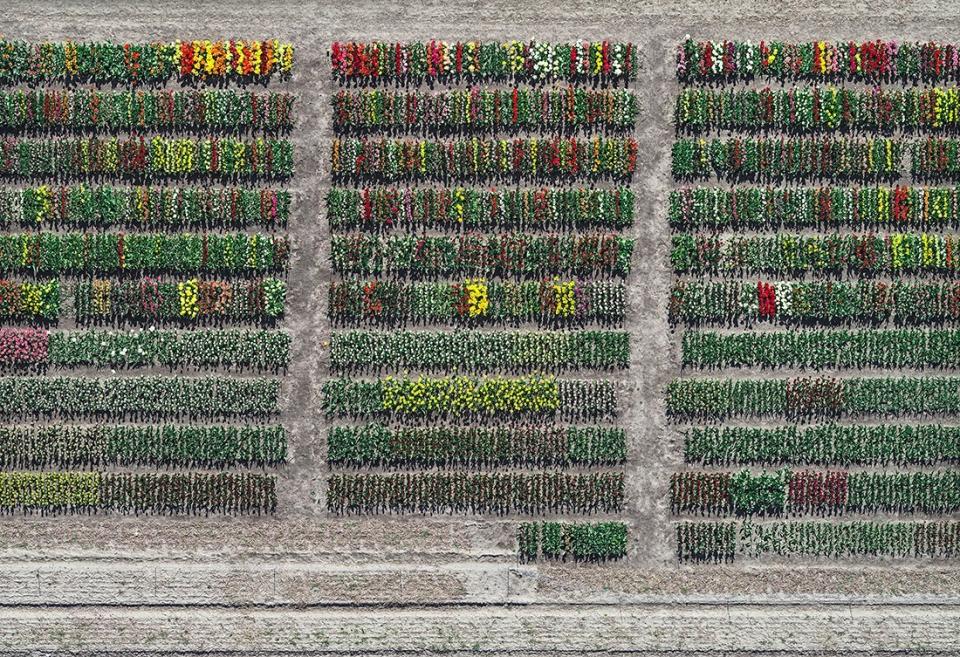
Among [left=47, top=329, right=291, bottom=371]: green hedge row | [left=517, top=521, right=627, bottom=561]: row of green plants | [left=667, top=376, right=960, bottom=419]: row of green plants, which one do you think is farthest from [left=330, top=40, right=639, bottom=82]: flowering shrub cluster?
[left=517, top=521, right=627, bottom=561]: row of green plants

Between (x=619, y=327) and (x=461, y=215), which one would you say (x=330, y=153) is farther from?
(x=619, y=327)

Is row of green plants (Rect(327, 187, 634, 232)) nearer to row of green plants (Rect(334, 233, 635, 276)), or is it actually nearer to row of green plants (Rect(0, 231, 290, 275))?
row of green plants (Rect(334, 233, 635, 276))

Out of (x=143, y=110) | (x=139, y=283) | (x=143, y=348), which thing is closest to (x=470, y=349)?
(x=143, y=348)

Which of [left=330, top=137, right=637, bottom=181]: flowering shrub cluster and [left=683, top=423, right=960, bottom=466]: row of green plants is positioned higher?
[left=330, top=137, right=637, bottom=181]: flowering shrub cluster

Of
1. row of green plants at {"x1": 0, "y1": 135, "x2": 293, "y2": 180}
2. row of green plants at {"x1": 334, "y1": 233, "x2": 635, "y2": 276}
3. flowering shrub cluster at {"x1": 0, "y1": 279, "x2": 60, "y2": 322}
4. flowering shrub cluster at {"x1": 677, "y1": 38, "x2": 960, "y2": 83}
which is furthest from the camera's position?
flowering shrub cluster at {"x1": 677, "y1": 38, "x2": 960, "y2": 83}

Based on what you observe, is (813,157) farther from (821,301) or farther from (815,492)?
(815,492)

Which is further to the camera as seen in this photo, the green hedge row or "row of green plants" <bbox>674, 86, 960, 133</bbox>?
"row of green plants" <bbox>674, 86, 960, 133</bbox>
